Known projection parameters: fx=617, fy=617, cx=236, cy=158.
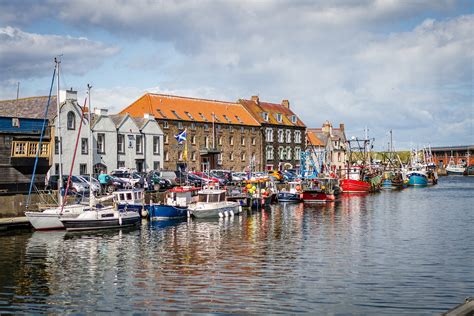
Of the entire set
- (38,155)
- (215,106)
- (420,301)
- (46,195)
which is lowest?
(420,301)

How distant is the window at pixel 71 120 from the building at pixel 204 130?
1840 centimetres

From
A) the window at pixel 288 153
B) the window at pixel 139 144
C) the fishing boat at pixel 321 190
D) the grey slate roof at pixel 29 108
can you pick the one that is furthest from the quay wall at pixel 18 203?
the window at pixel 288 153

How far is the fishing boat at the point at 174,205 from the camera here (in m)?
55.4

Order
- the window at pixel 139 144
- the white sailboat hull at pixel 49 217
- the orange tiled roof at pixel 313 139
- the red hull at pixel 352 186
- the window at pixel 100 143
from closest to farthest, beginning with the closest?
1. the white sailboat hull at pixel 49 217
2. the window at pixel 100 143
3. the window at pixel 139 144
4. the red hull at pixel 352 186
5. the orange tiled roof at pixel 313 139

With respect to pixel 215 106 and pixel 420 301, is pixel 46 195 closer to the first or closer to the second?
pixel 420 301

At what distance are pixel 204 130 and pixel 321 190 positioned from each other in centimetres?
2586

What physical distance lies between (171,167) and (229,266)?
5942cm

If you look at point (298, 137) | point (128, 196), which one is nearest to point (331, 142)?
point (298, 137)

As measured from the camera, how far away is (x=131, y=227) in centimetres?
5062

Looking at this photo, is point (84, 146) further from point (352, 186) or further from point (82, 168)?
point (352, 186)

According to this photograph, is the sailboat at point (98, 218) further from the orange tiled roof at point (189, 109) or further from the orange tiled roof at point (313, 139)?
the orange tiled roof at point (313, 139)

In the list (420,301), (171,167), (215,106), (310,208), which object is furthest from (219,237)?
(215,106)

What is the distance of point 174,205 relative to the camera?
57.7 meters

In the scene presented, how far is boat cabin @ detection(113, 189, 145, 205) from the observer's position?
177 feet
